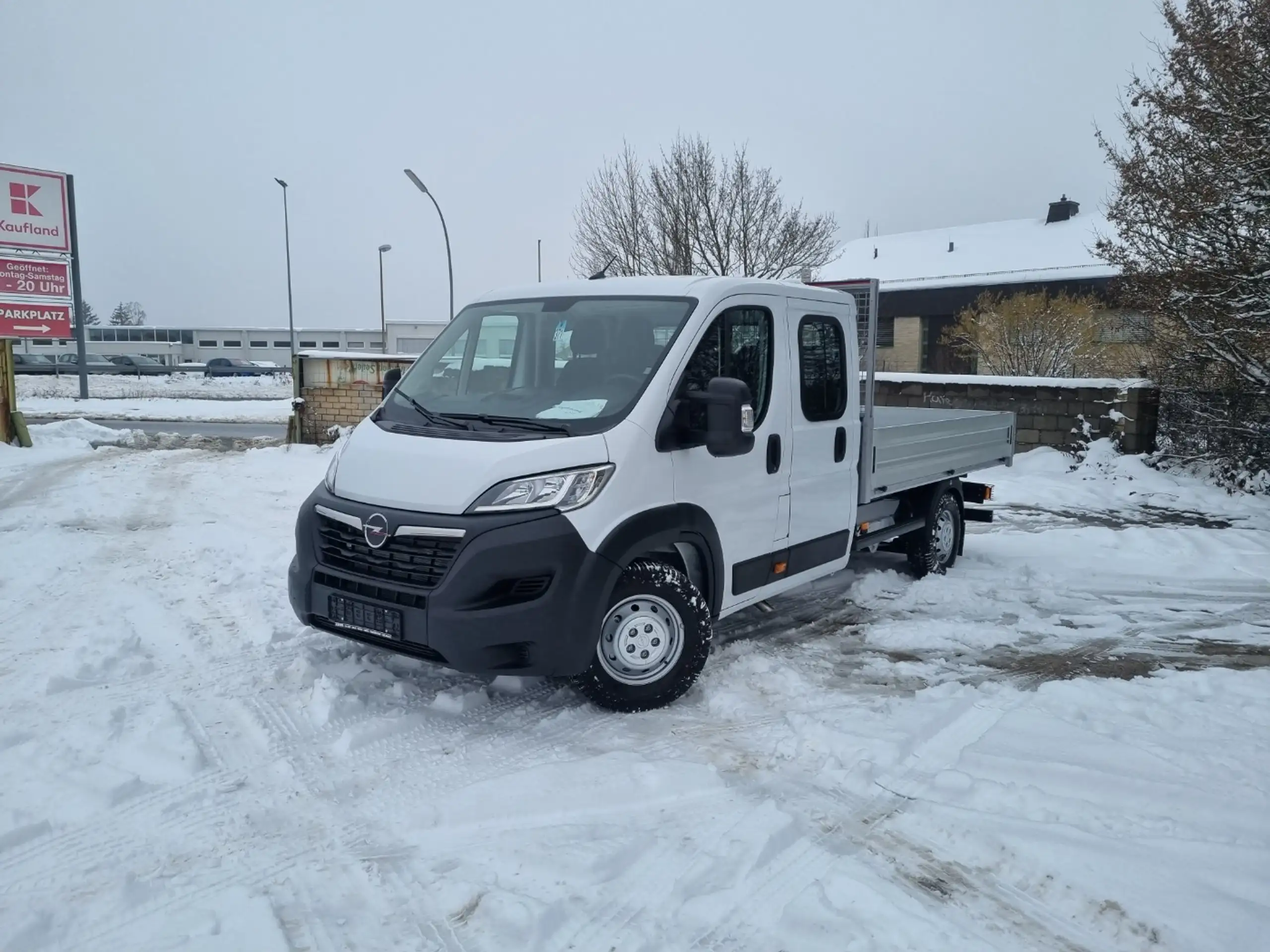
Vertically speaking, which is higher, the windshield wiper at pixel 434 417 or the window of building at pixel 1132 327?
the window of building at pixel 1132 327

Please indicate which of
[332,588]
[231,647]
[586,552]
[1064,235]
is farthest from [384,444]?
[1064,235]

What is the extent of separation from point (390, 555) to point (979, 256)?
3969 centimetres

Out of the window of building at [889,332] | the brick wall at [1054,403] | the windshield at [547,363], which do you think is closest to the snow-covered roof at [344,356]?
the brick wall at [1054,403]

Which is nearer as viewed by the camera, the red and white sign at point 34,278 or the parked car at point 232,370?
the red and white sign at point 34,278

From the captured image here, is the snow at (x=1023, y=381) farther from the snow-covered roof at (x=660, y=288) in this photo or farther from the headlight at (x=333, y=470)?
the headlight at (x=333, y=470)

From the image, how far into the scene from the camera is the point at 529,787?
379 cm

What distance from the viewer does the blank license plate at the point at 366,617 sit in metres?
4.16

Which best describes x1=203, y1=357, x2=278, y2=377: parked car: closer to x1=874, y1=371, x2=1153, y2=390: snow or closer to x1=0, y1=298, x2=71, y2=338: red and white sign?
x1=0, y1=298, x2=71, y2=338: red and white sign

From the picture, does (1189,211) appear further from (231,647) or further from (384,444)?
(231,647)

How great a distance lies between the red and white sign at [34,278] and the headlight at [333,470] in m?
13.9

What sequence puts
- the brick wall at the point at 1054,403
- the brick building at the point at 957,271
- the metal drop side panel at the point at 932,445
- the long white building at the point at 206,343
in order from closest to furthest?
the metal drop side panel at the point at 932,445
the brick wall at the point at 1054,403
the brick building at the point at 957,271
the long white building at the point at 206,343

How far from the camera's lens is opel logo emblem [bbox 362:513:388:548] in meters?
4.22

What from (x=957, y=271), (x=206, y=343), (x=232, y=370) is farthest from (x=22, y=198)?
(x=206, y=343)

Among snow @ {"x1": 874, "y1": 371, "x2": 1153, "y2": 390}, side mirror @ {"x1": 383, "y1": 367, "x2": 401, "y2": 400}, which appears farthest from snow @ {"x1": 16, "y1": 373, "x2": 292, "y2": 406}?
side mirror @ {"x1": 383, "y1": 367, "x2": 401, "y2": 400}
